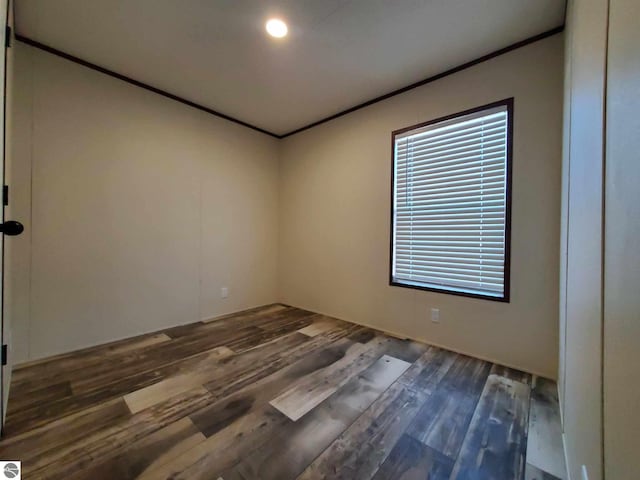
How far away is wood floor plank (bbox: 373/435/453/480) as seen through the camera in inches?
47.2

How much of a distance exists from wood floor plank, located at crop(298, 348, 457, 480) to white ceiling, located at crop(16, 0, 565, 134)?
2.69m

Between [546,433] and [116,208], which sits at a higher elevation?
[116,208]

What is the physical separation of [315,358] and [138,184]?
2538 mm

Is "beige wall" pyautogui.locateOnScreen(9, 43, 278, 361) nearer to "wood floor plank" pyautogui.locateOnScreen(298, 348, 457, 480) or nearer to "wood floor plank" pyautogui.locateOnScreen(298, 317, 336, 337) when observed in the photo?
"wood floor plank" pyautogui.locateOnScreen(298, 317, 336, 337)

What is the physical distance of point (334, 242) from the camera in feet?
11.4

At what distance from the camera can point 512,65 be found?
7.11 ft

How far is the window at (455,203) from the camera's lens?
7.38ft

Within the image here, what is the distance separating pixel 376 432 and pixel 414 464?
0.25 meters

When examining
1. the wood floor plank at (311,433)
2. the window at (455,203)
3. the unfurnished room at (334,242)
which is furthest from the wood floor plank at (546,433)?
the wood floor plank at (311,433)

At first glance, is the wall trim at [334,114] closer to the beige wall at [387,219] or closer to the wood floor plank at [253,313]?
the beige wall at [387,219]

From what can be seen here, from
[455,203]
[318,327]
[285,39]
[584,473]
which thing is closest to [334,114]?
[285,39]

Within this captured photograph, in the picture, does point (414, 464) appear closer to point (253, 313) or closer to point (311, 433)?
point (311, 433)

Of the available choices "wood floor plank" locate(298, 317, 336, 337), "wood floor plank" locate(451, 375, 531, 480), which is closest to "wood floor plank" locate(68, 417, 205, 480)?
"wood floor plank" locate(451, 375, 531, 480)

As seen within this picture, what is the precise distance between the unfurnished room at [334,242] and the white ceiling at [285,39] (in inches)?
0.8
